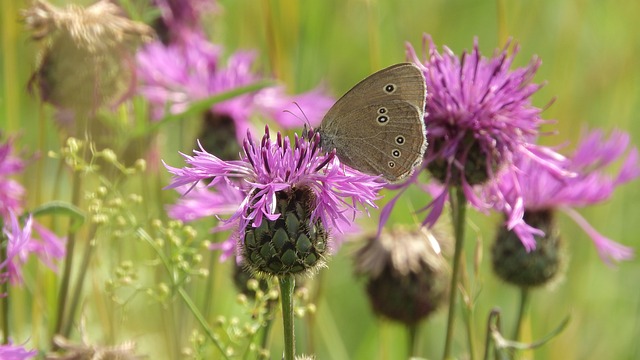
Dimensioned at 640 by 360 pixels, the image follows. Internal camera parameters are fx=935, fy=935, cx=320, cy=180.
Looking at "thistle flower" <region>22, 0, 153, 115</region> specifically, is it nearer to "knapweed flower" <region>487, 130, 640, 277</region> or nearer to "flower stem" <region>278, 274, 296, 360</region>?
"flower stem" <region>278, 274, 296, 360</region>

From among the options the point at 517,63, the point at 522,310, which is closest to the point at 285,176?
the point at 522,310

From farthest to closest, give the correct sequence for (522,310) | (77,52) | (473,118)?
(522,310) → (77,52) → (473,118)

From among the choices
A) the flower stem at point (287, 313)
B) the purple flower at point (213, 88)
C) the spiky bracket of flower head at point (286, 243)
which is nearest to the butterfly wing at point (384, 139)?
the spiky bracket of flower head at point (286, 243)

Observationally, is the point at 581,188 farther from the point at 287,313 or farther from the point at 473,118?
the point at 287,313

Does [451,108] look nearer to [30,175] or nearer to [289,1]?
[289,1]

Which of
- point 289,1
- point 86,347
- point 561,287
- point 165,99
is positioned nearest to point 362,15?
point 289,1
